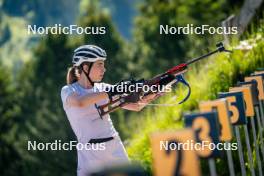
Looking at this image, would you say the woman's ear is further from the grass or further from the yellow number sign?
the grass

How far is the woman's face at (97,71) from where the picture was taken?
15.4ft

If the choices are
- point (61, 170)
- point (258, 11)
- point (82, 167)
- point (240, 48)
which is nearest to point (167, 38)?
point (61, 170)

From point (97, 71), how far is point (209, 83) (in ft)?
16.1

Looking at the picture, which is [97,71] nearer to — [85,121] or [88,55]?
[88,55]

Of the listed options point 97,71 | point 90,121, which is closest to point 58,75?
point 97,71

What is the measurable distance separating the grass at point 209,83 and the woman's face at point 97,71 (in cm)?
384

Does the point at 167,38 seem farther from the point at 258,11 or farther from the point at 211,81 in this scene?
the point at 211,81

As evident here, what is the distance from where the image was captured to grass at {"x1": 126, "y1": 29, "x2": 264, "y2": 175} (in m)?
9.05

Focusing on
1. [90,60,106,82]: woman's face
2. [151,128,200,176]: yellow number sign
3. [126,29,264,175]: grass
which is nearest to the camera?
[151,128,200,176]: yellow number sign

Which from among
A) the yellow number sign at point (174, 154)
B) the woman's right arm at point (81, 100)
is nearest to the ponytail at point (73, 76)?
the woman's right arm at point (81, 100)

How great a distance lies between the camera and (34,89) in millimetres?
43469

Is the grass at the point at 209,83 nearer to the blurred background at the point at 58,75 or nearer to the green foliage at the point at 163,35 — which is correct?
Answer: the blurred background at the point at 58,75

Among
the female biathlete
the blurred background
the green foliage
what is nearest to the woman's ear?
the female biathlete

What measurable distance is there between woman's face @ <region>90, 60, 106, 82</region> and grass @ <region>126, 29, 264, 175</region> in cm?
384
